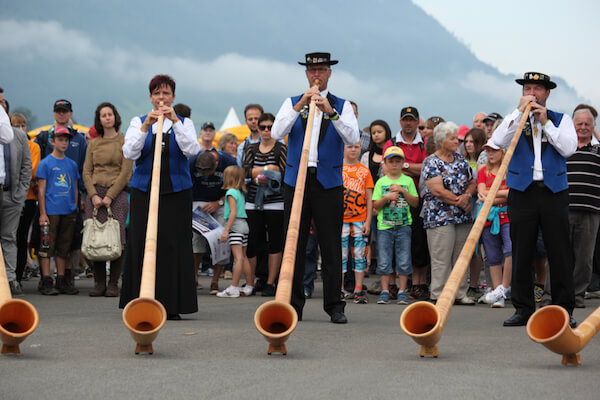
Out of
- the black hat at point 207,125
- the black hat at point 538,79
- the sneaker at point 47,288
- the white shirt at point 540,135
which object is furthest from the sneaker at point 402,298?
the black hat at point 207,125

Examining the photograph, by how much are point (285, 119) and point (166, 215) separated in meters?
1.25

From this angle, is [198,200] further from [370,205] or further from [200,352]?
[200,352]

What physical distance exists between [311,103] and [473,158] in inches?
150

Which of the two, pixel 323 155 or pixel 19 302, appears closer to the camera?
pixel 19 302

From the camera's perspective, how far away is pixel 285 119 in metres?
6.30

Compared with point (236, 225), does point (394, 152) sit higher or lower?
higher

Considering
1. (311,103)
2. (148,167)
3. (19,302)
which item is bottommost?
(19,302)

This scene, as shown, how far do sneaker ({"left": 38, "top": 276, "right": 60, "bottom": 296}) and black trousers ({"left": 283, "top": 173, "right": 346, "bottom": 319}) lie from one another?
3560 millimetres

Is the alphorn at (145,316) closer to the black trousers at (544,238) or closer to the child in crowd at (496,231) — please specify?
the black trousers at (544,238)

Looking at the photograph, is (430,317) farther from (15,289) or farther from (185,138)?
(15,289)

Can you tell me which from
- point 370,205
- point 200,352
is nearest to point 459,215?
point 370,205

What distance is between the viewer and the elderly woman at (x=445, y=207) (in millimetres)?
8320

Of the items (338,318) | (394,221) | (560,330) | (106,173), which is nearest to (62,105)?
(106,173)

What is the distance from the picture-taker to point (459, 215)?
838 centimetres
